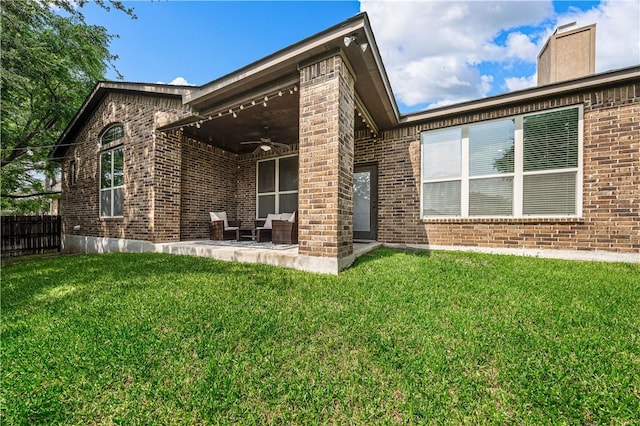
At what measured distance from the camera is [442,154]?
607cm

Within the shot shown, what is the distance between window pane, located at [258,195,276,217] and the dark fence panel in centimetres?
826

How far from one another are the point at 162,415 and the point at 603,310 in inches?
152

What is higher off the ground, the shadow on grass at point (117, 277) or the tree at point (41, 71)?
the tree at point (41, 71)

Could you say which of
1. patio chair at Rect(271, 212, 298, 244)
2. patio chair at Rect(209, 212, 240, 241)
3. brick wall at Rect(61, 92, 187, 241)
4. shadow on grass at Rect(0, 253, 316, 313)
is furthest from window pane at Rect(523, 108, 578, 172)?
brick wall at Rect(61, 92, 187, 241)

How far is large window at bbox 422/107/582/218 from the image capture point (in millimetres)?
4922

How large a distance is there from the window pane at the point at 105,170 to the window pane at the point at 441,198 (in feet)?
29.7

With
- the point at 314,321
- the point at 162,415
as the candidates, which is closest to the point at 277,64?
the point at 314,321

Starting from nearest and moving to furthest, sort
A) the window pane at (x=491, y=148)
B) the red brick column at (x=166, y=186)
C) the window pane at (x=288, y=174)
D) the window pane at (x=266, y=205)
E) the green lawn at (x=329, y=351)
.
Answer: the green lawn at (x=329, y=351)
the window pane at (x=491, y=148)
the red brick column at (x=166, y=186)
the window pane at (x=288, y=174)
the window pane at (x=266, y=205)

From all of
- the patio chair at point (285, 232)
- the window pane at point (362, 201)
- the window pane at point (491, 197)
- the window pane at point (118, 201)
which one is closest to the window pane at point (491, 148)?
the window pane at point (491, 197)

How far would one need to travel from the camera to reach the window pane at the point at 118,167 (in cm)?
736

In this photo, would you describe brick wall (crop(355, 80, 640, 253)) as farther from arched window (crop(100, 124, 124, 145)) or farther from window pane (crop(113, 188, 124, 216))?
arched window (crop(100, 124, 124, 145))

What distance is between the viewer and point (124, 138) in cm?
702

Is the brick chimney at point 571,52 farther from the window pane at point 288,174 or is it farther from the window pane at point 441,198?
the window pane at point 288,174

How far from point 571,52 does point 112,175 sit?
492 inches
